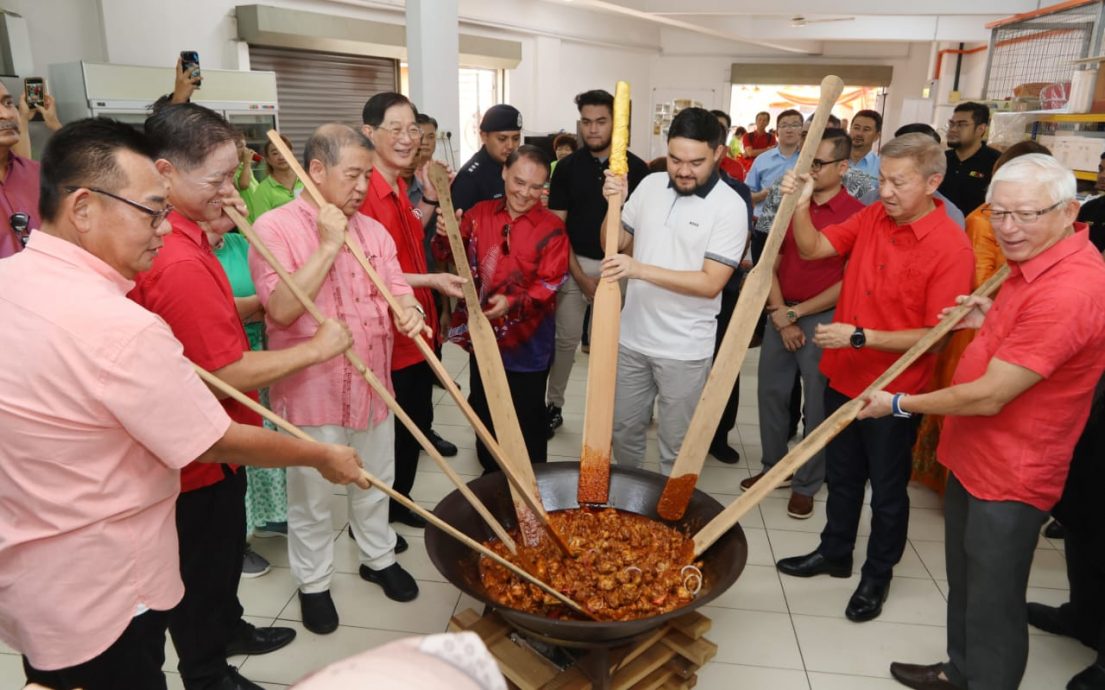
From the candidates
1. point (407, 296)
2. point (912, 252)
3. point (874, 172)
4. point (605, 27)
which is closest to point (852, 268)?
point (912, 252)

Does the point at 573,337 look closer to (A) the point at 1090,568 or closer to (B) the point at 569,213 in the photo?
(B) the point at 569,213

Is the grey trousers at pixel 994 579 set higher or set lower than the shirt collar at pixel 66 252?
lower

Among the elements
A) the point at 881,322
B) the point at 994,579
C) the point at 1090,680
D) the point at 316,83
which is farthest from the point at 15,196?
the point at 316,83

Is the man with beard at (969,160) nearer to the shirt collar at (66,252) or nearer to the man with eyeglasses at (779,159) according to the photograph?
the man with eyeglasses at (779,159)

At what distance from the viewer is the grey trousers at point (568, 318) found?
12.3ft

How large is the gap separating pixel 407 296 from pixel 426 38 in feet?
11.9

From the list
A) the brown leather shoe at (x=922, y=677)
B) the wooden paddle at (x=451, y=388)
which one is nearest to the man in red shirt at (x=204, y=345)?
the wooden paddle at (x=451, y=388)

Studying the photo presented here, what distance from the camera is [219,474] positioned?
1.96 meters

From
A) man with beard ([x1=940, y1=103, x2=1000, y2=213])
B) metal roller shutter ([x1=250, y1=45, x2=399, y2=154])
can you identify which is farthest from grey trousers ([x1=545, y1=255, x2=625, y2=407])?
metal roller shutter ([x1=250, y1=45, x2=399, y2=154])

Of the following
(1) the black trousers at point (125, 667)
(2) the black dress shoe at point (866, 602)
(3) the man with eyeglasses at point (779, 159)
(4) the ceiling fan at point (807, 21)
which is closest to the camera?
(1) the black trousers at point (125, 667)

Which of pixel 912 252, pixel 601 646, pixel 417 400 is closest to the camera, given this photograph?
pixel 601 646

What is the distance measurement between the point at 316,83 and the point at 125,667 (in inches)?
281

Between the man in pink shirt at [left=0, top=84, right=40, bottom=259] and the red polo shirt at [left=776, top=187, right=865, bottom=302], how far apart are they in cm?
295

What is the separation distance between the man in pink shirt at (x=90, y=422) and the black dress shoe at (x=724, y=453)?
2967mm
